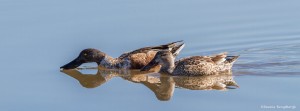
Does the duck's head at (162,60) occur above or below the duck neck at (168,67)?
above

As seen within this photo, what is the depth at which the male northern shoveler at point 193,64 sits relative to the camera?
13047mm

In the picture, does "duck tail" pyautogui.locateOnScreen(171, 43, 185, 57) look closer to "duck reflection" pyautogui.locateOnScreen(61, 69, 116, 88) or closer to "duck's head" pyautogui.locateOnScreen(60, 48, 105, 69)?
"duck reflection" pyautogui.locateOnScreen(61, 69, 116, 88)

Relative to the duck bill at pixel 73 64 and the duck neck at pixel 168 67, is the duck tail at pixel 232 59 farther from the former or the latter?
the duck bill at pixel 73 64

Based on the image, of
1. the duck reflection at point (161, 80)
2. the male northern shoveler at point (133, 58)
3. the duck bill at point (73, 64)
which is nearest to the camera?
the duck reflection at point (161, 80)

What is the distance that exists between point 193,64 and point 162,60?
0.66 m

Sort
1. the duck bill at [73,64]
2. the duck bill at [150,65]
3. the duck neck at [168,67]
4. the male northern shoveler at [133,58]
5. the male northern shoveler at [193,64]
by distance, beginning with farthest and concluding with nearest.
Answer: the duck bill at [73,64], the male northern shoveler at [133,58], the duck bill at [150,65], the duck neck at [168,67], the male northern shoveler at [193,64]

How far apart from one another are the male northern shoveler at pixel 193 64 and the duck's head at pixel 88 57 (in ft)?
3.91

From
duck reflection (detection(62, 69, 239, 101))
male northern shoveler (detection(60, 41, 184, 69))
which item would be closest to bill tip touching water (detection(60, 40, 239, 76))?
male northern shoveler (detection(60, 41, 184, 69))

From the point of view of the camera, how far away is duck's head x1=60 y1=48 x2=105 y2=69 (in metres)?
14.3

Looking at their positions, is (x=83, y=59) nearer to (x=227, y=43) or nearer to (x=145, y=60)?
(x=145, y=60)

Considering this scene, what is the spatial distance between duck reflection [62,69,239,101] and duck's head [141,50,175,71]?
0.17 meters

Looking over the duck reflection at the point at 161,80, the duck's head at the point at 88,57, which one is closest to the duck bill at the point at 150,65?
the duck reflection at the point at 161,80

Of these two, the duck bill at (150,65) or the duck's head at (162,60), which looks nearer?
the duck's head at (162,60)

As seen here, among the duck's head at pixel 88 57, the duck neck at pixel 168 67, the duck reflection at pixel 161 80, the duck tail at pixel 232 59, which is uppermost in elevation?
the duck's head at pixel 88 57
